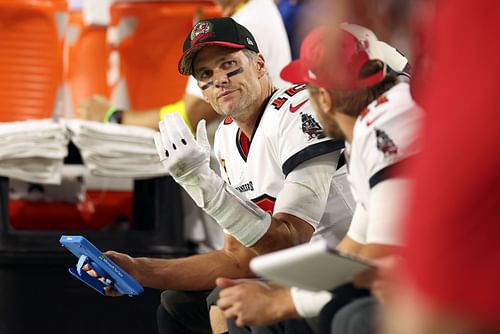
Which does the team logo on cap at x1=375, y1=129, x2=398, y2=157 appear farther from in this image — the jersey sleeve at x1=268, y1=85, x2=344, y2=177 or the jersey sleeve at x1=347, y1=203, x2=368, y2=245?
the jersey sleeve at x1=268, y1=85, x2=344, y2=177

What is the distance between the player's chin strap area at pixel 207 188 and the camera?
2422 millimetres

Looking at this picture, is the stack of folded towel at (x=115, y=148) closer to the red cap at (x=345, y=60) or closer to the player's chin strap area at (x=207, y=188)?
the player's chin strap area at (x=207, y=188)

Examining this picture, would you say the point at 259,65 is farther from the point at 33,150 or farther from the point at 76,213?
the point at 76,213

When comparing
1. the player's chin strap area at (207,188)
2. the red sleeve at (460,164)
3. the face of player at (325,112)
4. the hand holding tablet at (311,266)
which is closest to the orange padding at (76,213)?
the player's chin strap area at (207,188)

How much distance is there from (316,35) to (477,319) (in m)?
1.13

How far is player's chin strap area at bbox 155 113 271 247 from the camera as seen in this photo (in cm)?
242

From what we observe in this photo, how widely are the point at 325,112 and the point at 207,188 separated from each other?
17.4 inches

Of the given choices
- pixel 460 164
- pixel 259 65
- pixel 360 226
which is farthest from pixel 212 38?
pixel 460 164

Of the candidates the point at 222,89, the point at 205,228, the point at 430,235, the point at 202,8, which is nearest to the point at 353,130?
the point at 222,89

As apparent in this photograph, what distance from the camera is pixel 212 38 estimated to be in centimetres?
275

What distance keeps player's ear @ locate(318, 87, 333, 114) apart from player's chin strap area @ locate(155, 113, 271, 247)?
42 centimetres

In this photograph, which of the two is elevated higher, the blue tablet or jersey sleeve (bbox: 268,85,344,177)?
jersey sleeve (bbox: 268,85,344,177)

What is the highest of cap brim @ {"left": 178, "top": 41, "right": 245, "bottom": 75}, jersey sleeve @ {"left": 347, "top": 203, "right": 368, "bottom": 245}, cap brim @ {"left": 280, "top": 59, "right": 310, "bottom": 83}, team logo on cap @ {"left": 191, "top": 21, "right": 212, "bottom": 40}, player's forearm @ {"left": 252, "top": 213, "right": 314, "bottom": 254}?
team logo on cap @ {"left": 191, "top": 21, "right": 212, "bottom": 40}

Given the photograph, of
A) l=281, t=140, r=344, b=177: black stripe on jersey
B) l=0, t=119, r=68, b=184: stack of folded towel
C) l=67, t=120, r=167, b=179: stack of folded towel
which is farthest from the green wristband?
l=281, t=140, r=344, b=177: black stripe on jersey
